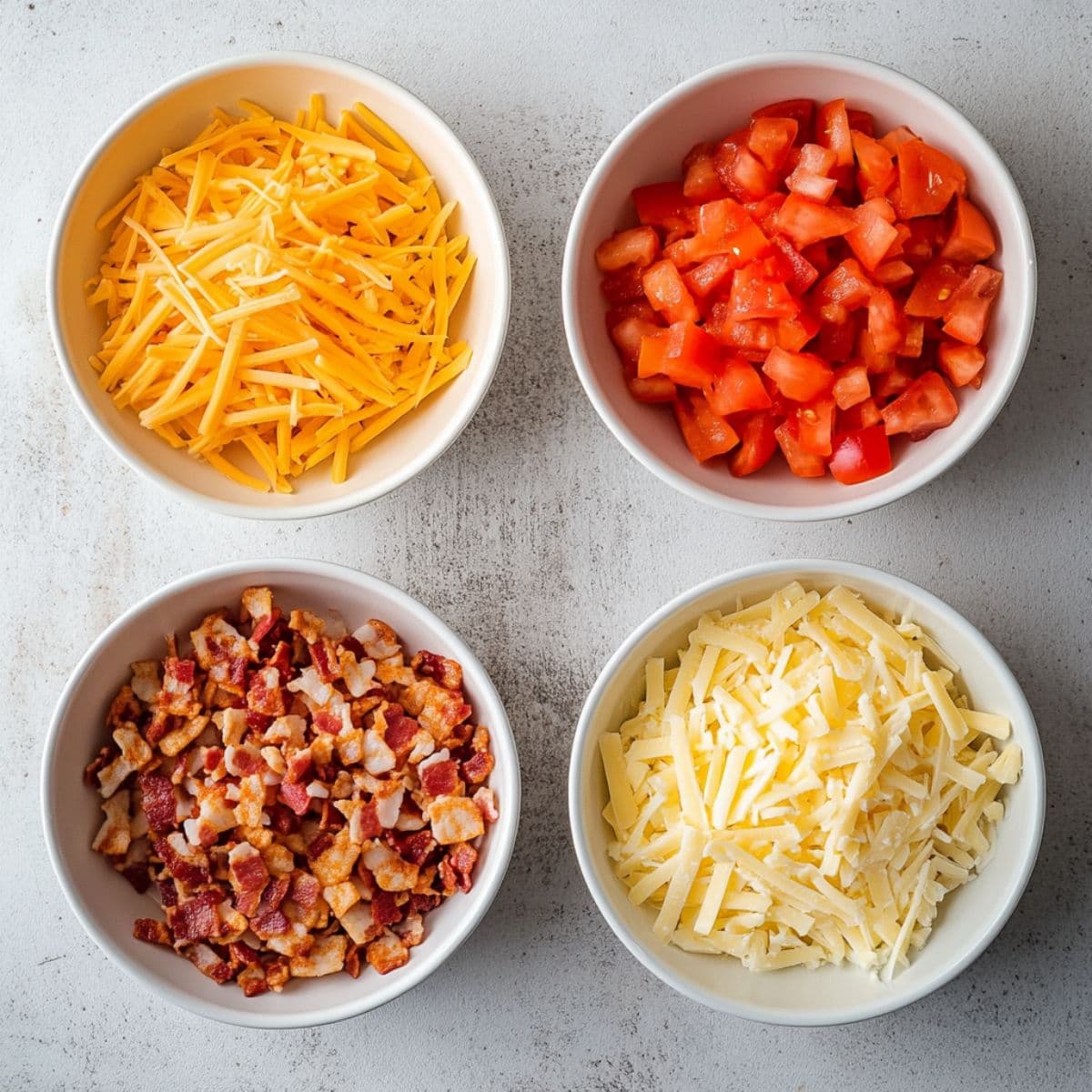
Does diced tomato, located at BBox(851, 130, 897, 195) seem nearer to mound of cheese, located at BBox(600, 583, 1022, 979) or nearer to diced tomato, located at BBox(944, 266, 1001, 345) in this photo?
diced tomato, located at BBox(944, 266, 1001, 345)

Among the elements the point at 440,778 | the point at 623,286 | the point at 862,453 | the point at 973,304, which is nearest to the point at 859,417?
the point at 862,453

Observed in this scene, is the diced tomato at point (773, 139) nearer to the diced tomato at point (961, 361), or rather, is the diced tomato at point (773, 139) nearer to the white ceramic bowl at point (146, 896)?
the diced tomato at point (961, 361)

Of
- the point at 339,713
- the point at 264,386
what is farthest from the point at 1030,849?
the point at 264,386

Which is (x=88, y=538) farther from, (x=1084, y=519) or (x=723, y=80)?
(x=1084, y=519)

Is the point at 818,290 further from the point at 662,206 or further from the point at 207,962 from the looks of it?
the point at 207,962

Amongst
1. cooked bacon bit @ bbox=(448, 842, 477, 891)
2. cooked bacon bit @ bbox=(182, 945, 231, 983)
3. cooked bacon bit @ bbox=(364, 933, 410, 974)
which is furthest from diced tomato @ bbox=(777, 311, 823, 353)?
cooked bacon bit @ bbox=(182, 945, 231, 983)

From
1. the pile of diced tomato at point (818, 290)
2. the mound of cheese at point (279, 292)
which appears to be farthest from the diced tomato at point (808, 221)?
the mound of cheese at point (279, 292)

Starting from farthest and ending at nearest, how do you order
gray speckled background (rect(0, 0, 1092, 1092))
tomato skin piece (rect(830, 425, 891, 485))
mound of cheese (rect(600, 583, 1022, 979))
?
gray speckled background (rect(0, 0, 1092, 1092)) < tomato skin piece (rect(830, 425, 891, 485)) < mound of cheese (rect(600, 583, 1022, 979))
